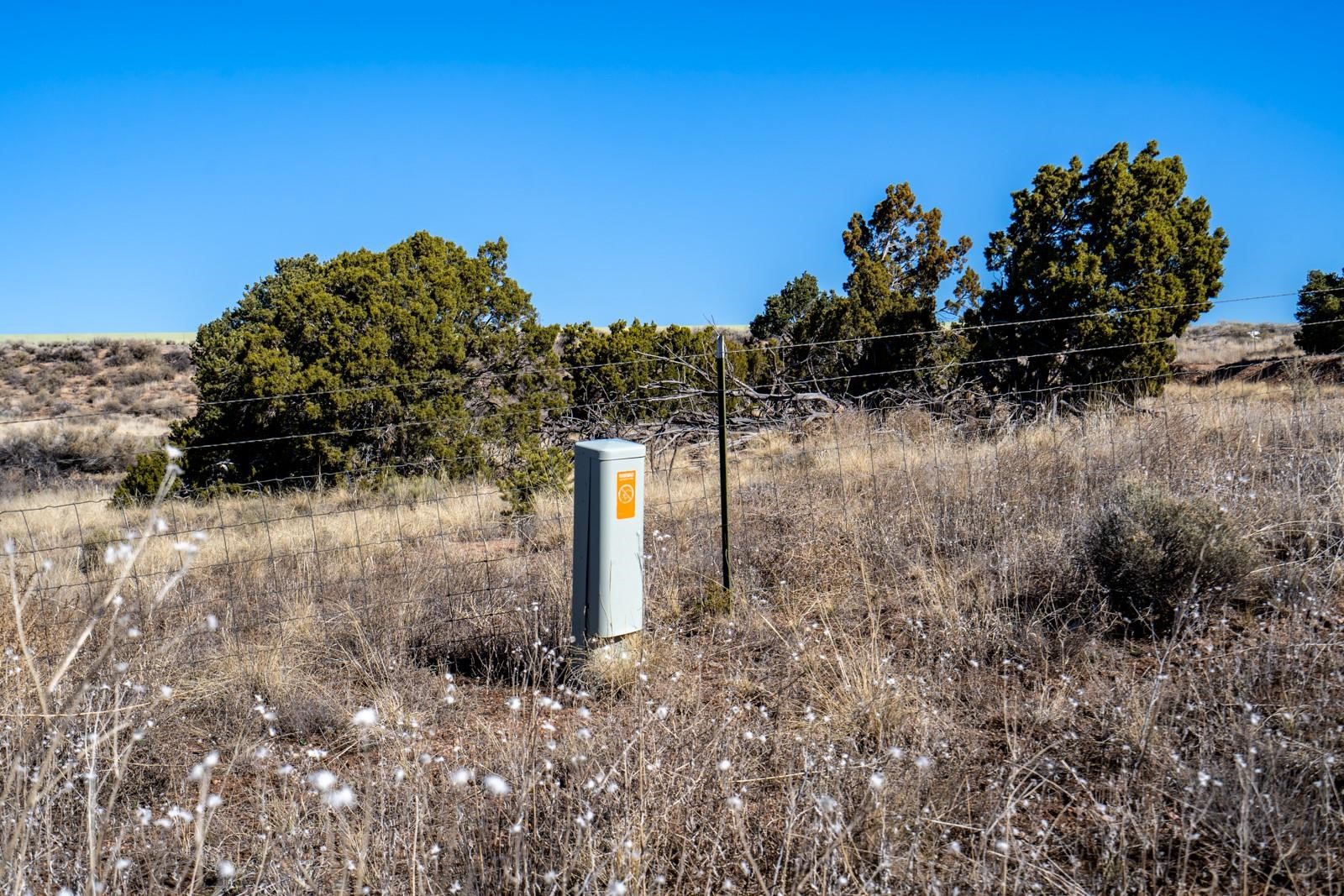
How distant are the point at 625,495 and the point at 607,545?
0.84 feet

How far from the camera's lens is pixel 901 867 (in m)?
2.64

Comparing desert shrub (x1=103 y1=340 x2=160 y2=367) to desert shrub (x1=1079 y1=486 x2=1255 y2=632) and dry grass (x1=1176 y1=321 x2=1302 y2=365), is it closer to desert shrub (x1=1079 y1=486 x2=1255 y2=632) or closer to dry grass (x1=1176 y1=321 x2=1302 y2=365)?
dry grass (x1=1176 y1=321 x2=1302 y2=365)

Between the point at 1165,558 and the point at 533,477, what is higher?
the point at 533,477

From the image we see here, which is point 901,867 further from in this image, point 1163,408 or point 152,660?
point 1163,408

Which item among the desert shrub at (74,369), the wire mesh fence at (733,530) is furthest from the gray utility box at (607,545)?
the desert shrub at (74,369)

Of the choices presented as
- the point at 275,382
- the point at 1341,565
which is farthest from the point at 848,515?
the point at 275,382

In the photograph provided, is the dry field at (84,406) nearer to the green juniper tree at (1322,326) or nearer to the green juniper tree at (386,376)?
the green juniper tree at (386,376)

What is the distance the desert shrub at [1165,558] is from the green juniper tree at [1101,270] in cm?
896

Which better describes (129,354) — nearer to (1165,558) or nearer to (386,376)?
(386,376)

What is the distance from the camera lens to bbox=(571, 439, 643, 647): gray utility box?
4383 millimetres

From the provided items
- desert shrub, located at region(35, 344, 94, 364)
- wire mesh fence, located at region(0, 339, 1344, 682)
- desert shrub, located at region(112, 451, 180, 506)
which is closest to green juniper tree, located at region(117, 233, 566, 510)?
desert shrub, located at region(112, 451, 180, 506)

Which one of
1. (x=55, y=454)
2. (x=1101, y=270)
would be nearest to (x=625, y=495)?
(x=1101, y=270)

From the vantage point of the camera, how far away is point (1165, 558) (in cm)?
456

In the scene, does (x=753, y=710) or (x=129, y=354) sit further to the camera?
(x=129, y=354)
